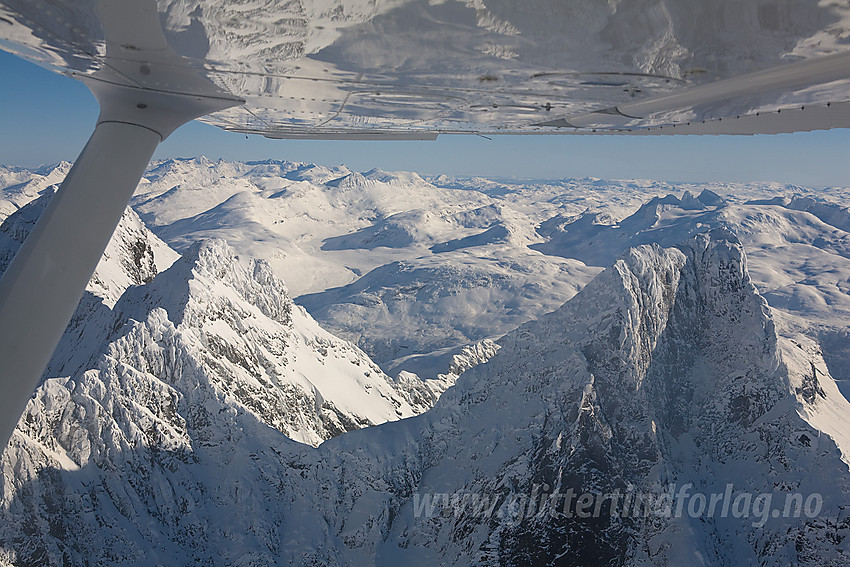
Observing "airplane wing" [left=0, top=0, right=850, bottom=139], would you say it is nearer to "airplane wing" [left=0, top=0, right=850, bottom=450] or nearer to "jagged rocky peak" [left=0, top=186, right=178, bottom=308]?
"airplane wing" [left=0, top=0, right=850, bottom=450]

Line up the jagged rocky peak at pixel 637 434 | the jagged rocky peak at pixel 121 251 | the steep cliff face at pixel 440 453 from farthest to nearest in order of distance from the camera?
1. the jagged rocky peak at pixel 121 251
2. the jagged rocky peak at pixel 637 434
3. the steep cliff face at pixel 440 453

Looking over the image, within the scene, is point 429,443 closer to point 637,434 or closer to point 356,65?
point 637,434

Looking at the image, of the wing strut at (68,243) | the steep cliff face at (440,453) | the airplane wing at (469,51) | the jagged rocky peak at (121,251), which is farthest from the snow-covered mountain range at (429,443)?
the airplane wing at (469,51)

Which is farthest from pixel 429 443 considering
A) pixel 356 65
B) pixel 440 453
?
pixel 356 65

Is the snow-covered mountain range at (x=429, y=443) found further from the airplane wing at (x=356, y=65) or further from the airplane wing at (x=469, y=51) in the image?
the airplane wing at (x=469, y=51)

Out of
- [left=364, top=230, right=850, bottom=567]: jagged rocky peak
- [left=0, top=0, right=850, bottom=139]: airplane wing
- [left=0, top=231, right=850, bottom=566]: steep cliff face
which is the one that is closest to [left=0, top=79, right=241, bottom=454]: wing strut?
[left=0, top=0, right=850, bottom=139]: airplane wing

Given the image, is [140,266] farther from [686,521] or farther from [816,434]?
[816,434]
